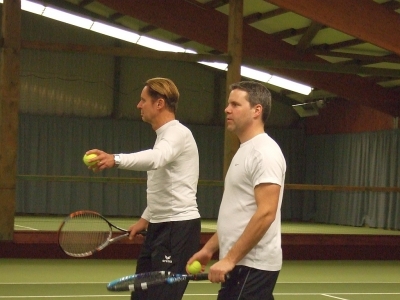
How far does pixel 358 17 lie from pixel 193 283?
4.22 m

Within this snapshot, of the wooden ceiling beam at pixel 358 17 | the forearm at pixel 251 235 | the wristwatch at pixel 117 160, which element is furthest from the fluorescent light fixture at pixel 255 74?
the forearm at pixel 251 235

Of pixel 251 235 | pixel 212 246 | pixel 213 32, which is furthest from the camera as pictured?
pixel 213 32

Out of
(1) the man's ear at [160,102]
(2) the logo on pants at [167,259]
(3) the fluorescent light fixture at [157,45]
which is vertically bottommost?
(2) the logo on pants at [167,259]

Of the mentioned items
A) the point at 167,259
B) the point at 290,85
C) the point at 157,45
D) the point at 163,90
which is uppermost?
the point at 157,45

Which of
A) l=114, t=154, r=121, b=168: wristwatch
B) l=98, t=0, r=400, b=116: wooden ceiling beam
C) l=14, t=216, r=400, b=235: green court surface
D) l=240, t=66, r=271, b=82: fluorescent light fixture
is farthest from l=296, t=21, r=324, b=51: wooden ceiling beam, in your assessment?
l=114, t=154, r=121, b=168: wristwatch

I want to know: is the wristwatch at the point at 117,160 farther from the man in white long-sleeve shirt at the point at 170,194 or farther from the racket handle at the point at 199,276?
the racket handle at the point at 199,276

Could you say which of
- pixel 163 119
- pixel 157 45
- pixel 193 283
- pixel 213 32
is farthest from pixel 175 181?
pixel 157 45

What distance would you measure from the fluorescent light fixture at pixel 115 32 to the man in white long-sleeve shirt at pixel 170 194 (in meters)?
14.1

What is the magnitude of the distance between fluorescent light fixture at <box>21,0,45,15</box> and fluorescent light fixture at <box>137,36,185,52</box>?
2.22m

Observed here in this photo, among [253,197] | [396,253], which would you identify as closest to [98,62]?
[396,253]

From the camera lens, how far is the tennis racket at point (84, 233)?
15.7ft

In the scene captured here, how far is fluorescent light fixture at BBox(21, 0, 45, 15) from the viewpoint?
59.0 ft

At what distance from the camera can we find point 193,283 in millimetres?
8688

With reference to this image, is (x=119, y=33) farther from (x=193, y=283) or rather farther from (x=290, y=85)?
(x=193, y=283)
